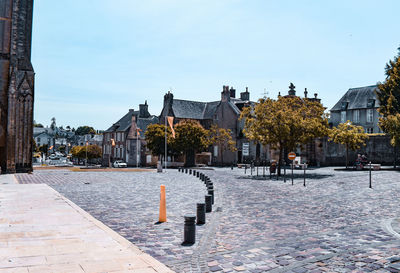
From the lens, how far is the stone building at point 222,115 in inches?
2396

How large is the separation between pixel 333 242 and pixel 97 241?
16.8ft

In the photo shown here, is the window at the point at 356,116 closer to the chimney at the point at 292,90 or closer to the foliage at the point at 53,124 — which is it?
the chimney at the point at 292,90

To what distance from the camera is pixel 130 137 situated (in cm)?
6812

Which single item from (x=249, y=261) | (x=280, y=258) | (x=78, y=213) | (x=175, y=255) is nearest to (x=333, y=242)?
(x=280, y=258)

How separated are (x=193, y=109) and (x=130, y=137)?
42.5ft

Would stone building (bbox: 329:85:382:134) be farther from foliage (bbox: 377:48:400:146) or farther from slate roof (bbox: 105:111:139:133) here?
slate roof (bbox: 105:111:139:133)

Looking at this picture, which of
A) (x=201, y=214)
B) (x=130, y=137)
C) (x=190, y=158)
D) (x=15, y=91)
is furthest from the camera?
(x=130, y=137)

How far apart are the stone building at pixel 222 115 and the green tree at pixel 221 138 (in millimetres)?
1085

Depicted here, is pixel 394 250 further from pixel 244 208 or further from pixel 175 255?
pixel 244 208

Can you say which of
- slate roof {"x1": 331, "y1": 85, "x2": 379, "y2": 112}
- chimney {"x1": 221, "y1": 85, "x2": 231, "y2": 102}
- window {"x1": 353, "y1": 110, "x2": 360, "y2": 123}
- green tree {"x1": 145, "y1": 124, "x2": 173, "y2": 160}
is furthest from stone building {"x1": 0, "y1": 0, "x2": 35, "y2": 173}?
slate roof {"x1": 331, "y1": 85, "x2": 379, "y2": 112}

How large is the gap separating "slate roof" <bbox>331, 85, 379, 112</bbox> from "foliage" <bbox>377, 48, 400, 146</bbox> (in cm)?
1262

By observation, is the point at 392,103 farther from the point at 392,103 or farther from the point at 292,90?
the point at 292,90

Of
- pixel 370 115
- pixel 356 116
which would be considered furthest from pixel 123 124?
pixel 370 115

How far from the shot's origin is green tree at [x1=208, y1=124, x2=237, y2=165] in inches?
2288
